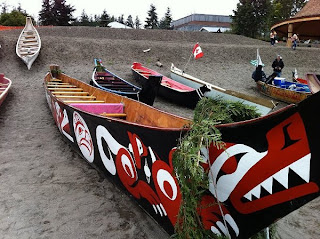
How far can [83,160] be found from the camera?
516cm

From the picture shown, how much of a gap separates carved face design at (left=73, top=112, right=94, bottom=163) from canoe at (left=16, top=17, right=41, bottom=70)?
34.1ft

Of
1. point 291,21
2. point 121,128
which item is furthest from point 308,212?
point 291,21

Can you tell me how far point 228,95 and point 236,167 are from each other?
6.11 metres

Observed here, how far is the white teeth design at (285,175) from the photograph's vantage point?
1783 mm

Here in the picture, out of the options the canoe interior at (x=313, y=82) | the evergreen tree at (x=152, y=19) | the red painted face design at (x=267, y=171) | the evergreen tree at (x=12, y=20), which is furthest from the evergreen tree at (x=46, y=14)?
the red painted face design at (x=267, y=171)

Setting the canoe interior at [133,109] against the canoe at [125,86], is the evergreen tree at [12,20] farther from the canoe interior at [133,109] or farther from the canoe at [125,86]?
the canoe interior at [133,109]

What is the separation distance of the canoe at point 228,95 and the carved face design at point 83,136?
2100 mm

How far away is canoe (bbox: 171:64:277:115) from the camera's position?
500cm

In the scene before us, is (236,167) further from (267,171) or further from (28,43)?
(28,43)

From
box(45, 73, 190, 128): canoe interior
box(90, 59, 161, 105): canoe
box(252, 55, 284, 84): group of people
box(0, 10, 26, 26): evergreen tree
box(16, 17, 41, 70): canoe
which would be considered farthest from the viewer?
box(0, 10, 26, 26): evergreen tree

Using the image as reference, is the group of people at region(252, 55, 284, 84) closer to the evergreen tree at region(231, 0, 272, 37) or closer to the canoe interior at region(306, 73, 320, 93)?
the canoe interior at region(306, 73, 320, 93)

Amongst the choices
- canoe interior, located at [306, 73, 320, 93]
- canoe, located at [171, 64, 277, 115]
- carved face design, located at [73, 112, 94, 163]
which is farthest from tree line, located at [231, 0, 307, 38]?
carved face design, located at [73, 112, 94, 163]

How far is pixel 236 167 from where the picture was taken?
7.23 ft

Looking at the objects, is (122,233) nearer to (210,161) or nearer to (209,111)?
(210,161)
